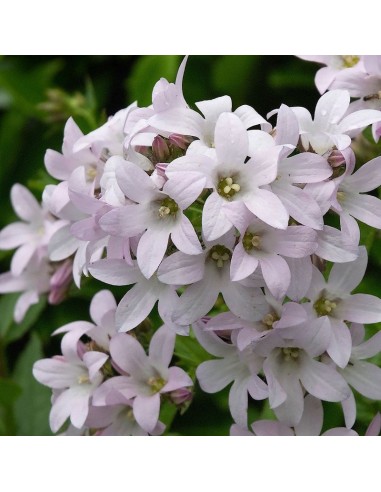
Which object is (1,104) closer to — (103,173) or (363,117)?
(103,173)

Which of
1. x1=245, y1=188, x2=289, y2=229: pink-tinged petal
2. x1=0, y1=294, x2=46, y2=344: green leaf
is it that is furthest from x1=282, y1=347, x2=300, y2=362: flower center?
x1=0, y1=294, x2=46, y2=344: green leaf

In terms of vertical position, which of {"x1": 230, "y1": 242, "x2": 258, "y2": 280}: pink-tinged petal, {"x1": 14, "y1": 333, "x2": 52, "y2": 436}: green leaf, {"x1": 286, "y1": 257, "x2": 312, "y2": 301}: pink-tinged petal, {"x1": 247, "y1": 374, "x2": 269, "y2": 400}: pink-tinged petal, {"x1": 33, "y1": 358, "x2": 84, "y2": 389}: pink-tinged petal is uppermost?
{"x1": 230, "y1": 242, "x2": 258, "y2": 280}: pink-tinged petal

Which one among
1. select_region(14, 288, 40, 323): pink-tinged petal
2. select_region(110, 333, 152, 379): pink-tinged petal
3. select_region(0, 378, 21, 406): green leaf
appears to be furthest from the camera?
select_region(14, 288, 40, 323): pink-tinged petal

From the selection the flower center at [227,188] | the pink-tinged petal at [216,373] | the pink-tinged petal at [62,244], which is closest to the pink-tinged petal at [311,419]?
the pink-tinged petal at [216,373]

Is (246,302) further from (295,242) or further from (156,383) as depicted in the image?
(156,383)

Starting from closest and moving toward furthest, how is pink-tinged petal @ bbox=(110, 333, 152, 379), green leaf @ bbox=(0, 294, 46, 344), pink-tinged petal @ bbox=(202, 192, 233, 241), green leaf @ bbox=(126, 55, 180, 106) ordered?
pink-tinged petal @ bbox=(202, 192, 233, 241) < pink-tinged petal @ bbox=(110, 333, 152, 379) < green leaf @ bbox=(0, 294, 46, 344) < green leaf @ bbox=(126, 55, 180, 106)

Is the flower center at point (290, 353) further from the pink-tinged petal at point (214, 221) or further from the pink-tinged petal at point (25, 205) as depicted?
the pink-tinged petal at point (25, 205)

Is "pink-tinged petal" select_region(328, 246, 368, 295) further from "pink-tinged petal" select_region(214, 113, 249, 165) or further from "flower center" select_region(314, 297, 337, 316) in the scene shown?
"pink-tinged petal" select_region(214, 113, 249, 165)
